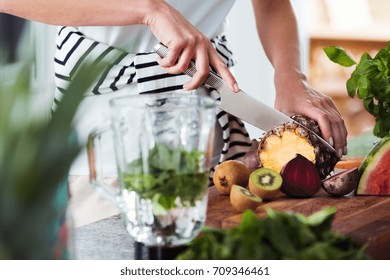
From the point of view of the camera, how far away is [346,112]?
11.4 feet

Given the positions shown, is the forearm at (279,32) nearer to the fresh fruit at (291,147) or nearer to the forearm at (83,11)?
the fresh fruit at (291,147)

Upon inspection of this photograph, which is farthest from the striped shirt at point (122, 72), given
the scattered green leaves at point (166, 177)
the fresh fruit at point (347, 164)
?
the scattered green leaves at point (166, 177)

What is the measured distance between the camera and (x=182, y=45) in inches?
44.4

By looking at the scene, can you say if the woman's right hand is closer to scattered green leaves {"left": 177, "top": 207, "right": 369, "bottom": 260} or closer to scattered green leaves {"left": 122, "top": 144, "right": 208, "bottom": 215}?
scattered green leaves {"left": 122, "top": 144, "right": 208, "bottom": 215}

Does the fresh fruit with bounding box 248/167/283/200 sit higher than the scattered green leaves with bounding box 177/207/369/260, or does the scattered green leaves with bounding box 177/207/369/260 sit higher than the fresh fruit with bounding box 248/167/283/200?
the fresh fruit with bounding box 248/167/283/200

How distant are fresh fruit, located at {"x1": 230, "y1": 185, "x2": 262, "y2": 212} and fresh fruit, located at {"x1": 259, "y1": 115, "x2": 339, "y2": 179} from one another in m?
0.27

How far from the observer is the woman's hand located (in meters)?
1.32

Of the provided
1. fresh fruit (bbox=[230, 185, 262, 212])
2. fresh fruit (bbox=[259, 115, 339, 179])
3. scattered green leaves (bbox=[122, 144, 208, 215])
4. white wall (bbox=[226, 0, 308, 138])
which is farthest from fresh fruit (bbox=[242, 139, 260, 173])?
white wall (bbox=[226, 0, 308, 138])

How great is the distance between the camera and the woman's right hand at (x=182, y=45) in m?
1.13

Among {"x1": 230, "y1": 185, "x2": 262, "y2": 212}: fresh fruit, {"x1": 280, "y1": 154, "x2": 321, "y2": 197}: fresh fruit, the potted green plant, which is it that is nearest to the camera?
the potted green plant

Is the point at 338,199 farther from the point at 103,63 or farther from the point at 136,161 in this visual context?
the point at 103,63

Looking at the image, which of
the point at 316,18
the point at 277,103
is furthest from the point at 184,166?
the point at 316,18

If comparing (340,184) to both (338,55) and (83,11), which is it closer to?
(338,55)
